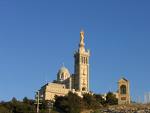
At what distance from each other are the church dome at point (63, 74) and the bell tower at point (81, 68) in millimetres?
2616


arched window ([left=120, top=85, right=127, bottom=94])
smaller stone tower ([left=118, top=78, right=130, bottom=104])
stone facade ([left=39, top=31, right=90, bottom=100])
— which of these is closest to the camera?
smaller stone tower ([left=118, top=78, right=130, bottom=104])

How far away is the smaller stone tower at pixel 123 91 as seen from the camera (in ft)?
374

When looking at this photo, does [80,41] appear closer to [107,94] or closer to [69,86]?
[69,86]

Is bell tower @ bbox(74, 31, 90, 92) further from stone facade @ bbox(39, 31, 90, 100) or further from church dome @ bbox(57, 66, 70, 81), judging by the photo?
church dome @ bbox(57, 66, 70, 81)

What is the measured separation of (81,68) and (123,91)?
24096 millimetres

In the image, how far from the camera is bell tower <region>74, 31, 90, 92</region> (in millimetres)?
133750

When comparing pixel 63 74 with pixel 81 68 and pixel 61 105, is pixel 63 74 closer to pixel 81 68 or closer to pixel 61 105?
pixel 81 68

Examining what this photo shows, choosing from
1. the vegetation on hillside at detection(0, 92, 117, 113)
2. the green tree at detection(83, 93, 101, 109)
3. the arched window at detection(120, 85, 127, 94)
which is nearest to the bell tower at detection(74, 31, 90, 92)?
the arched window at detection(120, 85, 127, 94)

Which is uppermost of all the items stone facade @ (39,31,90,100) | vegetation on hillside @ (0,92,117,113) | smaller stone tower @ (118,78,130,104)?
stone facade @ (39,31,90,100)

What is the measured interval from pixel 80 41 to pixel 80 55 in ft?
16.4

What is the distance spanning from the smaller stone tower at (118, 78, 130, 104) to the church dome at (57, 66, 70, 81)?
81.9 ft

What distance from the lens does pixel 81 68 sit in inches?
5399

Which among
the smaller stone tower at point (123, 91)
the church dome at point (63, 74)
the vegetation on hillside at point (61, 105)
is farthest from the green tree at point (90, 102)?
the church dome at point (63, 74)

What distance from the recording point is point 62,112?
96062 millimetres
